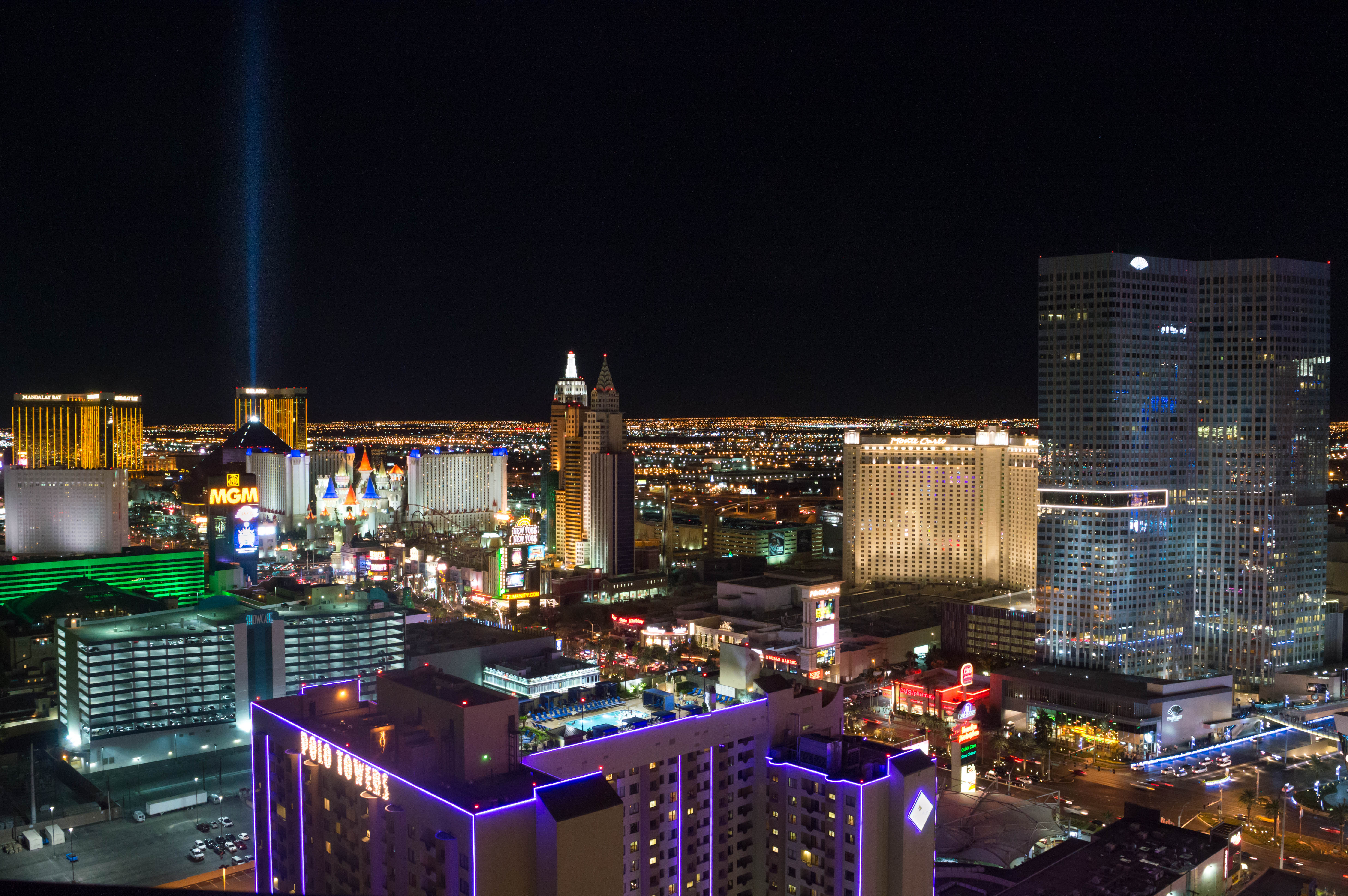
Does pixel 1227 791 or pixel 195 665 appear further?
pixel 195 665

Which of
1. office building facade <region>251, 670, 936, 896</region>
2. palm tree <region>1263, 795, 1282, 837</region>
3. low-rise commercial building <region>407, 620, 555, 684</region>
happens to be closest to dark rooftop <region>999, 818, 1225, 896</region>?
office building facade <region>251, 670, 936, 896</region>

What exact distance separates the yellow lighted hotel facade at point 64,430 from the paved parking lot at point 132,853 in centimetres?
4202

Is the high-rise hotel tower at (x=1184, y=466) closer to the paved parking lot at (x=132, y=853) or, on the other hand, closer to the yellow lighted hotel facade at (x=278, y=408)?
the paved parking lot at (x=132, y=853)

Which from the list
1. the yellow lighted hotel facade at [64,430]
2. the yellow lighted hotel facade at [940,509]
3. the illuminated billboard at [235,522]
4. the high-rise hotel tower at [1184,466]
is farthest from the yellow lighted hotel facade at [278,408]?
the high-rise hotel tower at [1184,466]

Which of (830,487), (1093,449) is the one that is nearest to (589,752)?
(1093,449)

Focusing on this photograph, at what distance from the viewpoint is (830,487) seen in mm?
80625

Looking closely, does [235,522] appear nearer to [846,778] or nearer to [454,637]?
[454,637]

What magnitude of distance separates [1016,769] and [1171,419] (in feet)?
41.1

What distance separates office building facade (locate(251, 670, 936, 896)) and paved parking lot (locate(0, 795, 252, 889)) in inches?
170

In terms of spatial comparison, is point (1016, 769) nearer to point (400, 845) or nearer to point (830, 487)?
point (400, 845)

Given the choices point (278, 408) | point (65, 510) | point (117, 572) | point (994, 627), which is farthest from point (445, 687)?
point (278, 408)

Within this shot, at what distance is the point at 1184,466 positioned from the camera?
97.3ft

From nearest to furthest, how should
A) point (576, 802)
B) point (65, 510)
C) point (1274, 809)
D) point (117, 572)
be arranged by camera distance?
1. point (576, 802)
2. point (1274, 809)
3. point (117, 572)
4. point (65, 510)

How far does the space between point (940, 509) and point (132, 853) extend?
32.3 m
